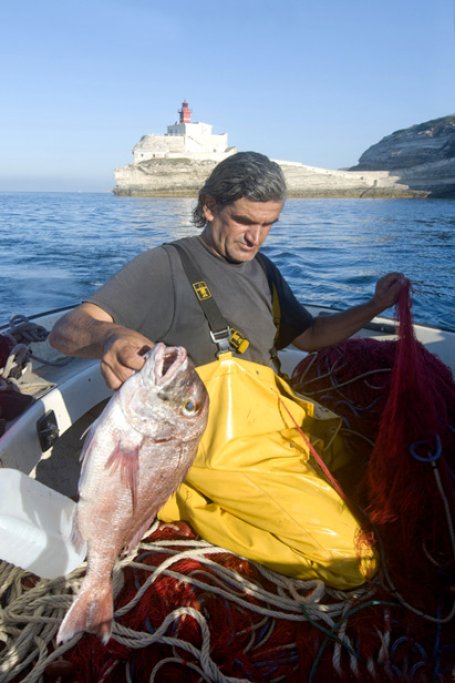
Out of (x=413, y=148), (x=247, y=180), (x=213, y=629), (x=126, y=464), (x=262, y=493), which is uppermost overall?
(x=413, y=148)

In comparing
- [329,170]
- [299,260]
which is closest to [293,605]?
[299,260]

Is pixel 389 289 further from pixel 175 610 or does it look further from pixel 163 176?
pixel 163 176

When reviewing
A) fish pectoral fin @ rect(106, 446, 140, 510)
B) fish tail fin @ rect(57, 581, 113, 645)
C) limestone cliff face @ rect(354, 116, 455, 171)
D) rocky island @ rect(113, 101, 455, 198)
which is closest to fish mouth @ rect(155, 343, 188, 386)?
fish pectoral fin @ rect(106, 446, 140, 510)

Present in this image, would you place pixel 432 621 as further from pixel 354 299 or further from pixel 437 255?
pixel 437 255

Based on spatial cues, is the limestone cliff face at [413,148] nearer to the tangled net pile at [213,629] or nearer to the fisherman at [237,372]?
the fisherman at [237,372]

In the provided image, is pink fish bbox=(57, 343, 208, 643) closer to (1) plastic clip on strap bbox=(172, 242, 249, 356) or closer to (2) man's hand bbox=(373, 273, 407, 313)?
(1) plastic clip on strap bbox=(172, 242, 249, 356)

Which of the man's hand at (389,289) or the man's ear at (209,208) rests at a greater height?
the man's ear at (209,208)

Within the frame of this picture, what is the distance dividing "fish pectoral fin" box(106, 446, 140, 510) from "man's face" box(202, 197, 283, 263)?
1314 mm

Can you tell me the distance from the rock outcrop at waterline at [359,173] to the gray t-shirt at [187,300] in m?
56.8

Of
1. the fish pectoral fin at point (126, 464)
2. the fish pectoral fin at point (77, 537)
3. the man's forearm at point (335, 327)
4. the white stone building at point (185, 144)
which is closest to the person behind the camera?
the fish pectoral fin at point (126, 464)

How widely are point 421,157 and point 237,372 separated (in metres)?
68.0

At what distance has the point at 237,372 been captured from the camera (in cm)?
207

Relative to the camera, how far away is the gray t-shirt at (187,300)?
2109 mm

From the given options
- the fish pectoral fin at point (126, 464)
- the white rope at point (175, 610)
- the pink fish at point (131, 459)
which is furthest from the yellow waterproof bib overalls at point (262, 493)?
the fish pectoral fin at point (126, 464)
